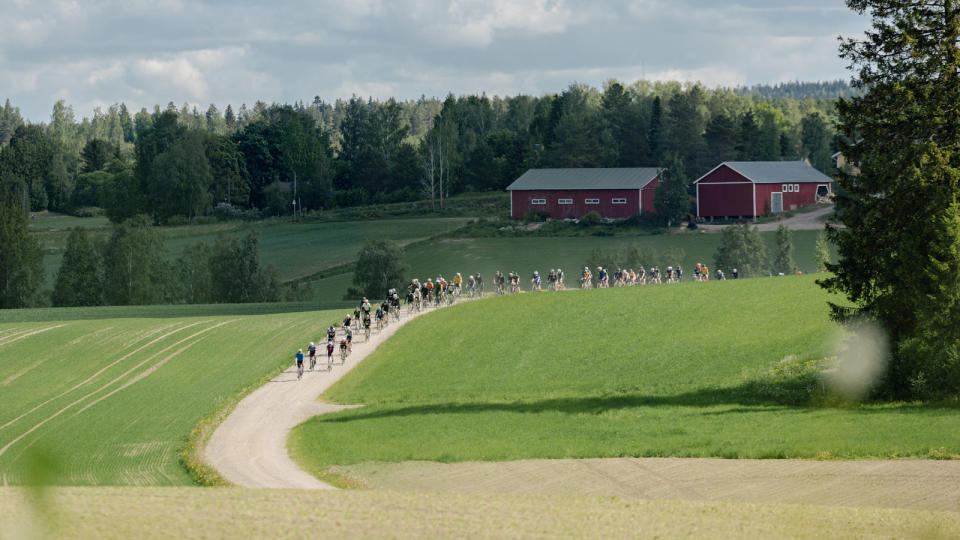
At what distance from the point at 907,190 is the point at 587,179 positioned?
3717 inches

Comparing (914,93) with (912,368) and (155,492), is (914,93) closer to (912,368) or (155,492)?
(912,368)

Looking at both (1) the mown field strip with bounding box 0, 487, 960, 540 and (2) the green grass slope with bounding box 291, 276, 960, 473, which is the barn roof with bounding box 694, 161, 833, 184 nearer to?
(2) the green grass slope with bounding box 291, 276, 960, 473

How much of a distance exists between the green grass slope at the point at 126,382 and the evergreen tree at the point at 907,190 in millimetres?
25321

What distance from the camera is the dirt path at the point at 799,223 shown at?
365ft

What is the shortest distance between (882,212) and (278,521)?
27232mm

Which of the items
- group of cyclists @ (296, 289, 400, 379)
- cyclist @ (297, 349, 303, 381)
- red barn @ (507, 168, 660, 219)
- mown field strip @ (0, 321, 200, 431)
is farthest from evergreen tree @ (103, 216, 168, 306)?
cyclist @ (297, 349, 303, 381)

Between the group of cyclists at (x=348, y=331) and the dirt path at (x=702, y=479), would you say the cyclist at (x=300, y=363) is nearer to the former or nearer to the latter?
the group of cyclists at (x=348, y=331)

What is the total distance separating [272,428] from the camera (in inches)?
1428

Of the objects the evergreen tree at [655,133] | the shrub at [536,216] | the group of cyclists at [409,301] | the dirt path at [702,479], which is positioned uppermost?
the evergreen tree at [655,133]

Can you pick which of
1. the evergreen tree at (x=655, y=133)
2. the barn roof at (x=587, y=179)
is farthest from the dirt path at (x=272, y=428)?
the evergreen tree at (x=655, y=133)

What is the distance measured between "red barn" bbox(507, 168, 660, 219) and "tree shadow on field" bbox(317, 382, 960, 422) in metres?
87.6

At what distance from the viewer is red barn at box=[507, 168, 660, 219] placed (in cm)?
12488

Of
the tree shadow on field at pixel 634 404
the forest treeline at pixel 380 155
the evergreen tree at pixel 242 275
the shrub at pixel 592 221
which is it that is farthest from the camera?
the forest treeline at pixel 380 155

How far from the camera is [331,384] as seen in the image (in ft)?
146
